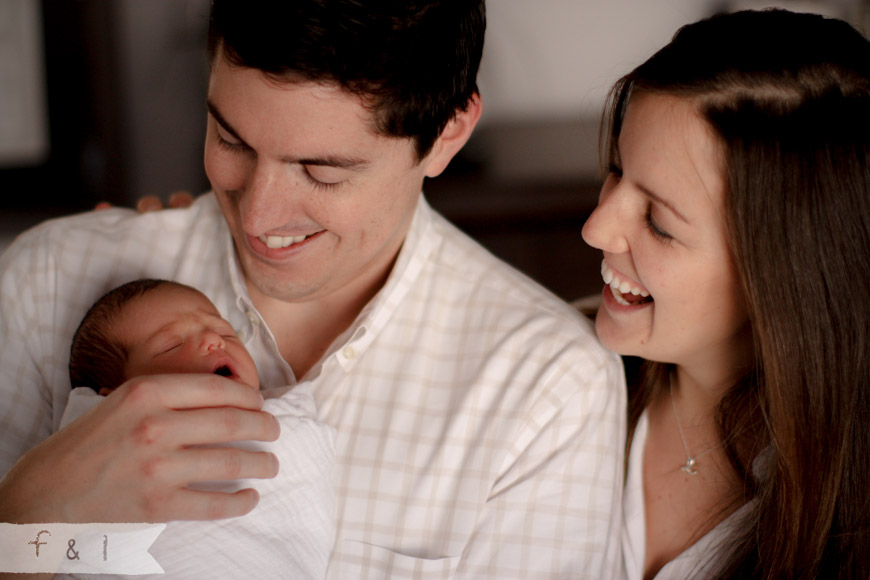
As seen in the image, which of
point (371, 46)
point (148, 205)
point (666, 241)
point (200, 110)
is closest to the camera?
point (371, 46)

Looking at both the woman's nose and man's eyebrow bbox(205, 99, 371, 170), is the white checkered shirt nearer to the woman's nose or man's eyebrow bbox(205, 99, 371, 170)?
the woman's nose

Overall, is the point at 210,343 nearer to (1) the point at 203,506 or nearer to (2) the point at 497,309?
(1) the point at 203,506

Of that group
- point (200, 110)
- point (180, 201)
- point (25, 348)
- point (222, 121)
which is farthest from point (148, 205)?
point (200, 110)

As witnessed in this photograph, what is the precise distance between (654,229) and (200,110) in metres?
2.78

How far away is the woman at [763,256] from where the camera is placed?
1319 millimetres

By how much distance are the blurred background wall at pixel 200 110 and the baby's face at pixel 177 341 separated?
1.98 m

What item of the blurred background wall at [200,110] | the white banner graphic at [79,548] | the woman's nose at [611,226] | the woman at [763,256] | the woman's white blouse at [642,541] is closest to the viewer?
the white banner graphic at [79,548]

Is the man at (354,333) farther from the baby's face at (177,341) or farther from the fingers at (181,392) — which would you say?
the baby's face at (177,341)

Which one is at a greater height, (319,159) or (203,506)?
(319,159)

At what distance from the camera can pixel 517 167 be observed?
3475 millimetres

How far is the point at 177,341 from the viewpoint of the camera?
1.40 meters

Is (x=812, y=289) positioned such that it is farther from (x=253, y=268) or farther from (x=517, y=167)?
(x=517, y=167)

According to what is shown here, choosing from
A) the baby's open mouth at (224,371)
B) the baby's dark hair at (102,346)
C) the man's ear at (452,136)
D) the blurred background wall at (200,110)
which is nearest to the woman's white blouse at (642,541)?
the man's ear at (452,136)

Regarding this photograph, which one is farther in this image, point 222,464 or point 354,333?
point 354,333
